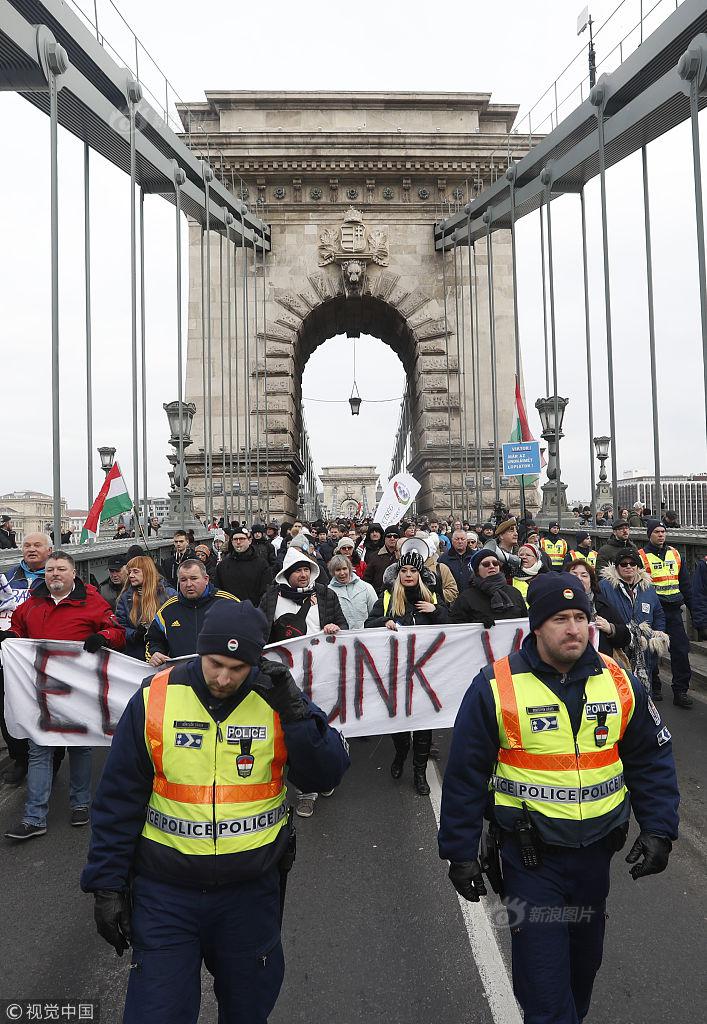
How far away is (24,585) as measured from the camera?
5.69 m

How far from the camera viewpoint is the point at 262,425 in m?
23.5

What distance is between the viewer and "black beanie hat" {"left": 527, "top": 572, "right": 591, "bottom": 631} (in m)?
2.44

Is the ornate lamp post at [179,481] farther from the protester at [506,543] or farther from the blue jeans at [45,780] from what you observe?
the blue jeans at [45,780]

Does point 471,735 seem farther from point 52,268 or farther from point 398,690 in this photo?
point 52,268

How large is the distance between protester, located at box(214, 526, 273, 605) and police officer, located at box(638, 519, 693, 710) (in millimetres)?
4193

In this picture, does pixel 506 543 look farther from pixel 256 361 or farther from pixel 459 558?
pixel 256 361

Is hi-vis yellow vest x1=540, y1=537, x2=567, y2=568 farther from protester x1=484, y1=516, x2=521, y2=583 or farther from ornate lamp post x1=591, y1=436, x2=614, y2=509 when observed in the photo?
ornate lamp post x1=591, y1=436, x2=614, y2=509

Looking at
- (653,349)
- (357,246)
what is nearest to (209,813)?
(653,349)

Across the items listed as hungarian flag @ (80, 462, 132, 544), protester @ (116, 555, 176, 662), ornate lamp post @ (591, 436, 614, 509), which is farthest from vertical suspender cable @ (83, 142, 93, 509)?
ornate lamp post @ (591, 436, 614, 509)

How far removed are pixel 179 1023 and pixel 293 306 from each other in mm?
23406

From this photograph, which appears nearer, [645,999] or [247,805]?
[247,805]

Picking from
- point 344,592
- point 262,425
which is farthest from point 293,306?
point 344,592

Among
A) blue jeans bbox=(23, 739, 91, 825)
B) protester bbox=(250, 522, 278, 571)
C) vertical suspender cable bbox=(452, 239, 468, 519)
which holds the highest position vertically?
vertical suspender cable bbox=(452, 239, 468, 519)

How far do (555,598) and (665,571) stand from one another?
575 cm
